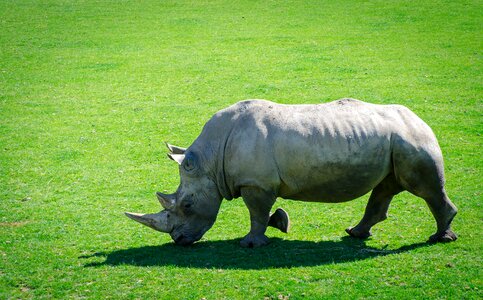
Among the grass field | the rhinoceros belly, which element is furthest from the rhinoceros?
the grass field

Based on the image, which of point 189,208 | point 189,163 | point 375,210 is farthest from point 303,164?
point 189,208

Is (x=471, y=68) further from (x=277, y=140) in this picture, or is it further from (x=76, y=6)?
(x=76, y=6)

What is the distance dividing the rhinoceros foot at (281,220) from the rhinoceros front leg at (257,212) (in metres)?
0.35

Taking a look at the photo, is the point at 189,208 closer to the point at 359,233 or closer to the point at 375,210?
the point at 359,233

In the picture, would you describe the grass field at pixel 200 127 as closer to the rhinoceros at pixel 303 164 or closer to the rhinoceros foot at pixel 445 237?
the rhinoceros foot at pixel 445 237

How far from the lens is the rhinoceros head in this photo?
10.4 metres

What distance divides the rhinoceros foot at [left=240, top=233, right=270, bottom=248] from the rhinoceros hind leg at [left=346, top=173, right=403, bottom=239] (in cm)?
136

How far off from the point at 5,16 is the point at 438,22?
17.0m

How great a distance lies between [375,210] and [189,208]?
2698 millimetres

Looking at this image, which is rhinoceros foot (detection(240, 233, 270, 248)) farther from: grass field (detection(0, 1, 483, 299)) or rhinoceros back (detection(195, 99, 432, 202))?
rhinoceros back (detection(195, 99, 432, 202))

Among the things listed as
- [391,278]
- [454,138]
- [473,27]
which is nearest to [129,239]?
[391,278]

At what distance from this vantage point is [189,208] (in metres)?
10.4

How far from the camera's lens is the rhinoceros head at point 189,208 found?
408 inches

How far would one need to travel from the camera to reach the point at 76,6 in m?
31.2
